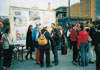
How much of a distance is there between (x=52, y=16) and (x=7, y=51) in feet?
13.5

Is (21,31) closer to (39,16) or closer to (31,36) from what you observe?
(31,36)

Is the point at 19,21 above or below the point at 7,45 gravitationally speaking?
above

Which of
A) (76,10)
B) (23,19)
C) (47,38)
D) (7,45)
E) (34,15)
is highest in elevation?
(76,10)

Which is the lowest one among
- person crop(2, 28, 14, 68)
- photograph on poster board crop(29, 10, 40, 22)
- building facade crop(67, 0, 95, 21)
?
person crop(2, 28, 14, 68)

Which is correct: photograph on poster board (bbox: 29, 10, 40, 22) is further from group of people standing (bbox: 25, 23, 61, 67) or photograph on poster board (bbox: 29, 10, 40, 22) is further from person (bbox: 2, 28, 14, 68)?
person (bbox: 2, 28, 14, 68)

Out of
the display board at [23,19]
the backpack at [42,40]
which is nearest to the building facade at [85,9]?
the display board at [23,19]

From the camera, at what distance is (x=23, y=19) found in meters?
8.63

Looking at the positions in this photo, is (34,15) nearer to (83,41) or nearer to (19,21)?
(19,21)

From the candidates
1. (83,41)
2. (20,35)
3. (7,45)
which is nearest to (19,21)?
(20,35)

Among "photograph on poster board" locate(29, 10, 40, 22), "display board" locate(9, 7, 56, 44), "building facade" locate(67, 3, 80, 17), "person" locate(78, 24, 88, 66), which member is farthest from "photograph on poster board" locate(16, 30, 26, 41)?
"building facade" locate(67, 3, 80, 17)

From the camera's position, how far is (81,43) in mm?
6871

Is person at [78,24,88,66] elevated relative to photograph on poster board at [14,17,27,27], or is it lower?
lower

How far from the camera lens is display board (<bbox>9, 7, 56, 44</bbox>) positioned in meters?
8.23

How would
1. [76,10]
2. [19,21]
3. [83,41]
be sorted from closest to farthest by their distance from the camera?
1. [83,41]
2. [19,21]
3. [76,10]
